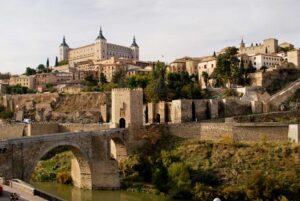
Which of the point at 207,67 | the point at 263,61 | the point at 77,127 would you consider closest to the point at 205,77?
the point at 207,67

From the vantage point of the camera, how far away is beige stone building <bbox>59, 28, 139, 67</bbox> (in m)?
99.1

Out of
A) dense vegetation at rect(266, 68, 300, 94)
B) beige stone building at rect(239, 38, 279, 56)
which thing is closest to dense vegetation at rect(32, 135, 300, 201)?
dense vegetation at rect(266, 68, 300, 94)

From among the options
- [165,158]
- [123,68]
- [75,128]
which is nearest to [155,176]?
[165,158]

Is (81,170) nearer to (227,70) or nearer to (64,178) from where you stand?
(64,178)

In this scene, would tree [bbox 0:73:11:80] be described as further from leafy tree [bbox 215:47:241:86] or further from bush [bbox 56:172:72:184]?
bush [bbox 56:172:72:184]

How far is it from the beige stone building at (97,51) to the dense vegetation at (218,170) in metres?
65.6

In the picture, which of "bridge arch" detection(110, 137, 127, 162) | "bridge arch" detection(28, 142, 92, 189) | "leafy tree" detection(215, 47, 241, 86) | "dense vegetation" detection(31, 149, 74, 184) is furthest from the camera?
"leafy tree" detection(215, 47, 241, 86)

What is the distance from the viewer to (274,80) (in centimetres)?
4922

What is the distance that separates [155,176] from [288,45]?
50.1m

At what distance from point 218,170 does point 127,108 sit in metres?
8.59

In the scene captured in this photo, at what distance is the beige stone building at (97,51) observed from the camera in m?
99.1

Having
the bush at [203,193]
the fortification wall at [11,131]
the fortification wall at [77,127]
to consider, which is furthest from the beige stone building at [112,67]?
the bush at [203,193]

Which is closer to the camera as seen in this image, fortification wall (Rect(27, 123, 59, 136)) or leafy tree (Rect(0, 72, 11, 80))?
fortification wall (Rect(27, 123, 59, 136))

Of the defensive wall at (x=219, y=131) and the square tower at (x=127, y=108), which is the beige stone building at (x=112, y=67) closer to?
the square tower at (x=127, y=108)
